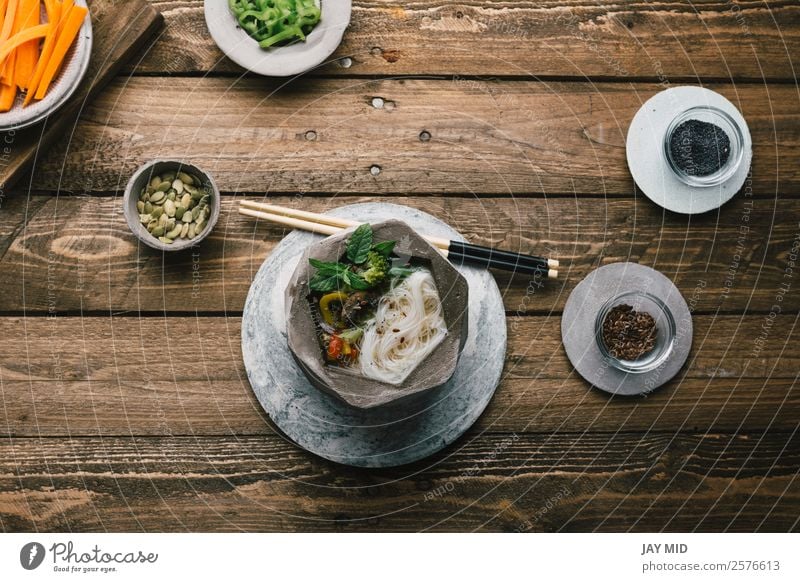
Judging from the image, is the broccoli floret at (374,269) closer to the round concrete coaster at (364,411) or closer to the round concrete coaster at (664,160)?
the round concrete coaster at (364,411)

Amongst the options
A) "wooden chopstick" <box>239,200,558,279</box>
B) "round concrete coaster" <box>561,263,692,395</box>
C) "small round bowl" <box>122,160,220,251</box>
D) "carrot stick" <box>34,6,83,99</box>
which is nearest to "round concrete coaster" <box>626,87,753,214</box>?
"round concrete coaster" <box>561,263,692,395</box>

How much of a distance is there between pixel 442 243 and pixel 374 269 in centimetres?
30

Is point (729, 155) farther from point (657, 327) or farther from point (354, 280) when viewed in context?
point (354, 280)

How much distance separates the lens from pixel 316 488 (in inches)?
69.2

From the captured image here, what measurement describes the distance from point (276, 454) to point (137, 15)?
3.59ft

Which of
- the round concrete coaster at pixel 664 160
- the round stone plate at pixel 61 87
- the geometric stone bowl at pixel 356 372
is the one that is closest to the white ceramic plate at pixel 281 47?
the round stone plate at pixel 61 87

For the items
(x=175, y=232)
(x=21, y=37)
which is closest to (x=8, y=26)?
(x=21, y=37)

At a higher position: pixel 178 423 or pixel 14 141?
pixel 14 141

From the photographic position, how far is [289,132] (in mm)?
1789

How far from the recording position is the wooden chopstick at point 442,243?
171cm

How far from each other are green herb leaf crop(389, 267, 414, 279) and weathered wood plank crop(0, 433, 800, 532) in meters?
0.51

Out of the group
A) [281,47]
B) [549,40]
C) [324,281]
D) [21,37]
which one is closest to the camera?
[324,281]
